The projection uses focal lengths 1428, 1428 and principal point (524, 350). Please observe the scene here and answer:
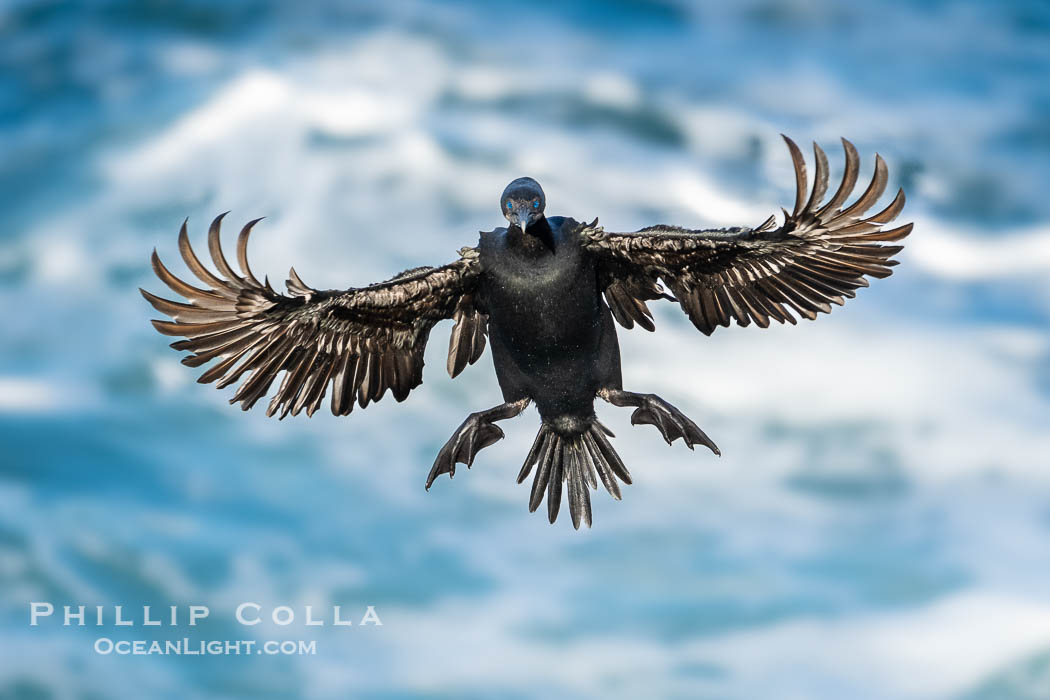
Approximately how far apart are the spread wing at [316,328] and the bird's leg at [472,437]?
1.60 feet

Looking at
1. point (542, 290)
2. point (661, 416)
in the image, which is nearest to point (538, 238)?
point (542, 290)

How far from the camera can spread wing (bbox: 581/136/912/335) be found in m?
9.52

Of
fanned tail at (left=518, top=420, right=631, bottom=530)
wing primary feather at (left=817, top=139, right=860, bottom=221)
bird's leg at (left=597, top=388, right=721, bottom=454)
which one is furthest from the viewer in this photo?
fanned tail at (left=518, top=420, right=631, bottom=530)

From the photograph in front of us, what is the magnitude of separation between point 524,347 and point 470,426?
748mm

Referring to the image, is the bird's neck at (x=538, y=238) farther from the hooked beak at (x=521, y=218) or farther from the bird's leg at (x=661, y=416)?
the bird's leg at (x=661, y=416)

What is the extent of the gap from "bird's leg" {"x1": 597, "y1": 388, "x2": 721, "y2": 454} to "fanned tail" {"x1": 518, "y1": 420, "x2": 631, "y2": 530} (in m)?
0.38

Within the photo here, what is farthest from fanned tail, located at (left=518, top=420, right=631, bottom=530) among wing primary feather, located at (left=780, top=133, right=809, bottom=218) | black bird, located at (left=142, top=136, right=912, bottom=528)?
wing primary feather, located at (left=780, top=133, right=809, bottom=218)

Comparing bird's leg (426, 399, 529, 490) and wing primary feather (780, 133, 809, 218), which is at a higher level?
wing primary feather (780, 133, 809, 218)

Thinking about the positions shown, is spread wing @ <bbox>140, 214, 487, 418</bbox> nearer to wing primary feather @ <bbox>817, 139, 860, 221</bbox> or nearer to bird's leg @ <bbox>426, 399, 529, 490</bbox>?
bird's leg @ <bbox>426, 399, 529, 490</bbox>

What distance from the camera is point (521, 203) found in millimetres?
9164

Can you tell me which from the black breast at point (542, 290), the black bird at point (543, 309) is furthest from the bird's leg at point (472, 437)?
the black breast at point (542, 290)

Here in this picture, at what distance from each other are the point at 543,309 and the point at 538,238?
18.7 inches

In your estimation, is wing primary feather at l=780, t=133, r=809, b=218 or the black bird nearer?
wing primary feather at l=780, t=133, r=809, b=218

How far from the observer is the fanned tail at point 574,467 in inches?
409
